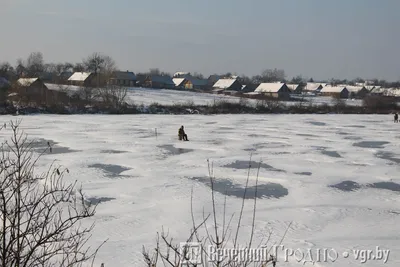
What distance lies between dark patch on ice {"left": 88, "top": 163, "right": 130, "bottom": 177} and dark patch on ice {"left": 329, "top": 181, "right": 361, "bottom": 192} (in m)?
5.65

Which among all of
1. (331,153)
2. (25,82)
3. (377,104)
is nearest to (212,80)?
(377,104)

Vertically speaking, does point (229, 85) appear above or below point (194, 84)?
below

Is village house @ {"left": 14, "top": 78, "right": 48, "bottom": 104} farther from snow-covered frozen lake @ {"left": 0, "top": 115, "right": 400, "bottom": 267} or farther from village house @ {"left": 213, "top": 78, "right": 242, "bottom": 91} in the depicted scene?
village house @ {"left": 213, "top": 78, "right": 242, "bottom": 91}

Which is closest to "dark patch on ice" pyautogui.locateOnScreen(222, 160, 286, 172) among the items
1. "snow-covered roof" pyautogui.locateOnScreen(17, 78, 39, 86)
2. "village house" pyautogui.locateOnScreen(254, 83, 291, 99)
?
"snow-covered roof" pyautogui.locateOnScreen(17, 78, 39, 86)

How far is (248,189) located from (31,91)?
33835mm

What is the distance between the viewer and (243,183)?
10523mm

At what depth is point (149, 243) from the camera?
647cm

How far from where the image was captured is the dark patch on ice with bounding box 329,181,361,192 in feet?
33.4

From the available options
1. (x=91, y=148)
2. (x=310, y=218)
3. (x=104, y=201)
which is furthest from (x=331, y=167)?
(x=91, y=148)

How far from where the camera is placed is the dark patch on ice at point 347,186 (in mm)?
10188

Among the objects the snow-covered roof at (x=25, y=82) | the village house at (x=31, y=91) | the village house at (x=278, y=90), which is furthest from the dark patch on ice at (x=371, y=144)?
the village house at (x=278, y=90)

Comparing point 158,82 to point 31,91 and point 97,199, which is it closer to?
point 31,91

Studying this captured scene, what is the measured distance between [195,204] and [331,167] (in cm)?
591

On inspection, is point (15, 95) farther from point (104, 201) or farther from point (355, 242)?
point (355, 242)
